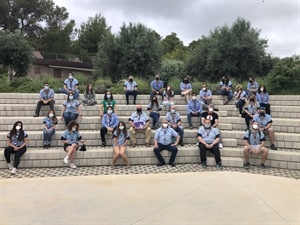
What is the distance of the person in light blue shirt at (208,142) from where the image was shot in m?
7.68

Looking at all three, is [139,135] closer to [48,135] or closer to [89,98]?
[48,135]

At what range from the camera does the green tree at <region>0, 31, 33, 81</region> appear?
15.4 m

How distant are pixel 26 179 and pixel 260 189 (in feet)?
15.9

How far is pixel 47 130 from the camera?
8375mm

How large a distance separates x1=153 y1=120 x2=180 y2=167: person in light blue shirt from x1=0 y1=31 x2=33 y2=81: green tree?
10718 mm

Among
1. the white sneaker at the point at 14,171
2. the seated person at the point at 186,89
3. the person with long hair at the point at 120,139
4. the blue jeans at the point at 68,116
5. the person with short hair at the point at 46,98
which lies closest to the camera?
the white sneaker at the point at 14,171

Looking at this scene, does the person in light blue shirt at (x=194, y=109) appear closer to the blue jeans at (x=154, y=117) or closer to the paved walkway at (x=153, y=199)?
the blue jeans at (x=154, y=117)

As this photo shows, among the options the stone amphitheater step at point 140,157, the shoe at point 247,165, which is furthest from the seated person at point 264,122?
the shoe at point 247,165

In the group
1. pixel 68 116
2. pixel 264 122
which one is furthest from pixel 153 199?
pixel 68 116

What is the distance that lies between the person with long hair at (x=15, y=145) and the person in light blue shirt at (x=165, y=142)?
11.0 feet

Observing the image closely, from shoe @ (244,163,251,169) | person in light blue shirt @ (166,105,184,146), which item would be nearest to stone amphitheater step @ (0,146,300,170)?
shoe @ (244,163,251,169)

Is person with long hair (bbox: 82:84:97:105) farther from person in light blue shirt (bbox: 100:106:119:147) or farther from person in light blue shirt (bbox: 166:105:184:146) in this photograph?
person in light blue shirt (bbox: 166:105:184:146)

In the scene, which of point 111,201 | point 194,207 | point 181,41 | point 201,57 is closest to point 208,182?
point 194,207

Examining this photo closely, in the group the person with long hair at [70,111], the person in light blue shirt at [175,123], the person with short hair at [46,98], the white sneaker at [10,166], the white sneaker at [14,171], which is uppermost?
the person with short hair at [46,98]
